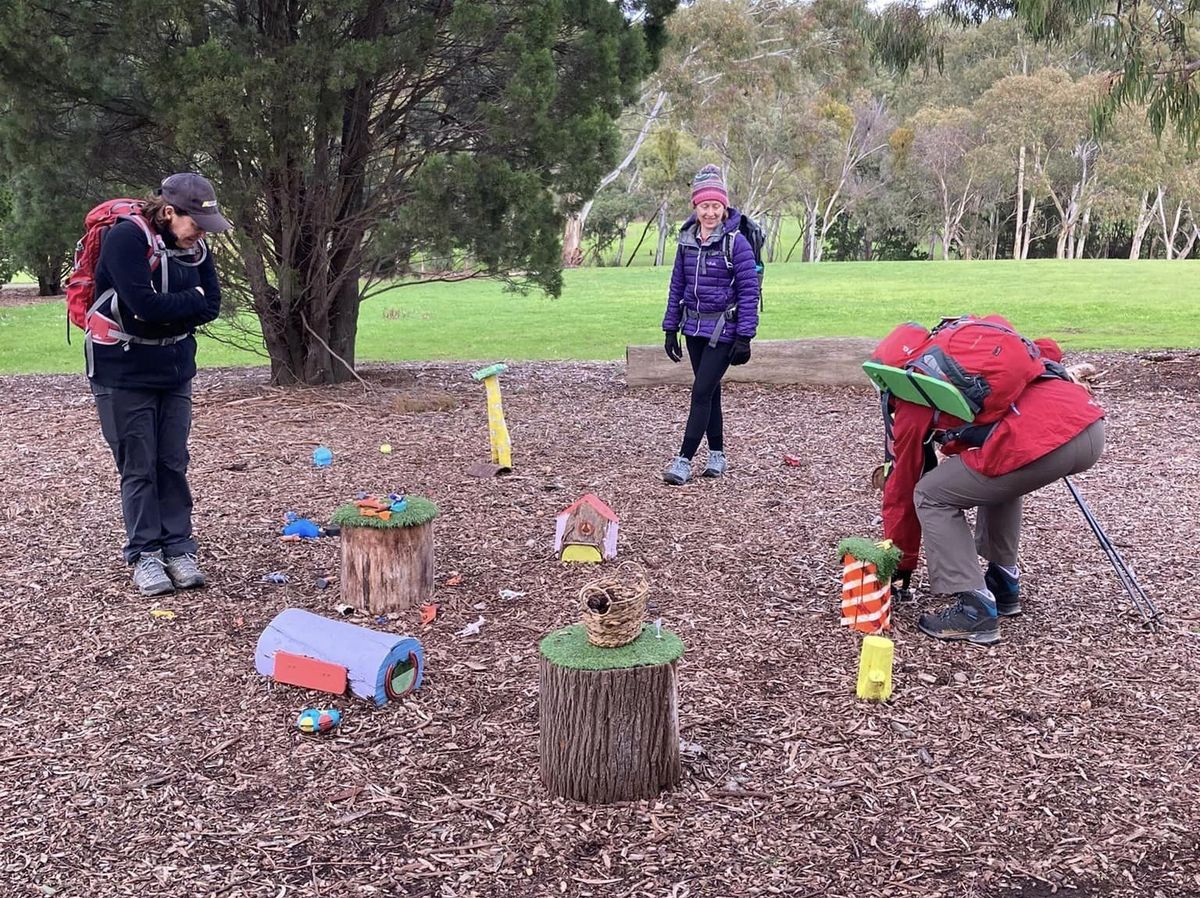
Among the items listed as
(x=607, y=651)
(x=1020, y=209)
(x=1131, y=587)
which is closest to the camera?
(x=607, y=651)

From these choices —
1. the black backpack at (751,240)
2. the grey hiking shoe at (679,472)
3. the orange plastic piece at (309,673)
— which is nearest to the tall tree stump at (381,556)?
the orange plastic piece at (309,673)

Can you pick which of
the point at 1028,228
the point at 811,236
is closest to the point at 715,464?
the point at 811,236

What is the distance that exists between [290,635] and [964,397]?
246 cm

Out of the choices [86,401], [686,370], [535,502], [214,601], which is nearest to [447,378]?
[686,370]

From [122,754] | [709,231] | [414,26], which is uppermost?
[414,26]

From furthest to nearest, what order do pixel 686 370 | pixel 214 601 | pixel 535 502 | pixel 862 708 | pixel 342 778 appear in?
pixel 686 370 → pixel 535 502 → pixel 214 601 → pixel 862 708 → pixel 342 778

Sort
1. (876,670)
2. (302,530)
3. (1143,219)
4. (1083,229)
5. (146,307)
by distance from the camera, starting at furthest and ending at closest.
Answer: (1083,229) < (1143,219) < (302,530) < (146,307) < (876,670)

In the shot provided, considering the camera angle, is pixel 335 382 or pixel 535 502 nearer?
pixel 535 502

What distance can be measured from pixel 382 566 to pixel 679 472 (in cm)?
250

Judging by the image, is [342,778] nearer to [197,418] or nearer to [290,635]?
[290,635]

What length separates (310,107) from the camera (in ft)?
24.8

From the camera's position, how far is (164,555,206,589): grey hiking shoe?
480cm

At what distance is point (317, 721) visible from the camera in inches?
143

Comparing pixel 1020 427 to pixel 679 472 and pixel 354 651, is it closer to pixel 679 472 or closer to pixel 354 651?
pixel 354 651
